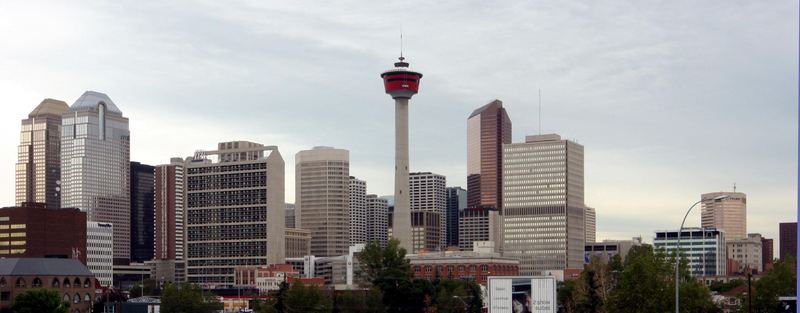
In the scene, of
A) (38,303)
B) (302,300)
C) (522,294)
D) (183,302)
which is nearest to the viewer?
(522,294)

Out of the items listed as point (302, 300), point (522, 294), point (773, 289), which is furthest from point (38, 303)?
point (773, 289)

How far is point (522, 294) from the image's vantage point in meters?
120

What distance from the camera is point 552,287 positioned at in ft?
367

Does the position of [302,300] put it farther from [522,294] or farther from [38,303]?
[522,294]

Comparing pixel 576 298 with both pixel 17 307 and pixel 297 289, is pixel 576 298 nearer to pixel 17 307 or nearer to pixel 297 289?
pixel 297 289

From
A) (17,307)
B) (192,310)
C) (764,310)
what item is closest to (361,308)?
(192,310)

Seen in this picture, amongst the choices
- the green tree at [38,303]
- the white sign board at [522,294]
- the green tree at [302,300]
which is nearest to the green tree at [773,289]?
the white sign board at [522,294]

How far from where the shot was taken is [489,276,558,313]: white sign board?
368 feet

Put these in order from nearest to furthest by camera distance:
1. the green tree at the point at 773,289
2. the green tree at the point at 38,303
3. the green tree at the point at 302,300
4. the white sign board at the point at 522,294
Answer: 1. the white sign board at the point at 522,294
2. the green tree at the point at 773,289
3. the green tree at the point at 302,300
4. the green tree at the point at 38,303

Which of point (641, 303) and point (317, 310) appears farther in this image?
point (317, 310)

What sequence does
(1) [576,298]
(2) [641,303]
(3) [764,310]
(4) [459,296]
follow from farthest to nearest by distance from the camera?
1. (4) [459,296]
2. (1) [576,298]
3. (3) [764,310]
4. (2) [641,303]

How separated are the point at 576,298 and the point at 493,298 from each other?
4409cm

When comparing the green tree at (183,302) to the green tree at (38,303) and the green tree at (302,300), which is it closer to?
the green tree at (38,303)

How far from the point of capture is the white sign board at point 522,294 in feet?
368
